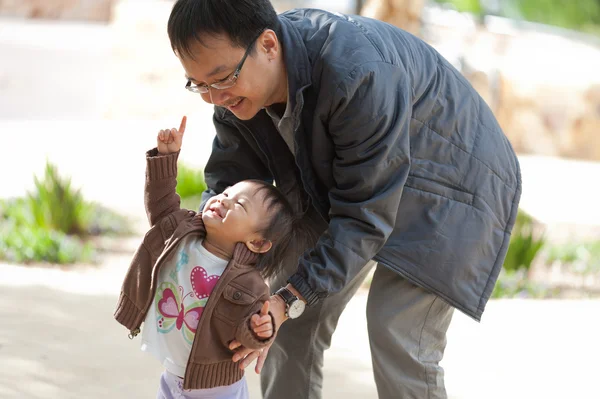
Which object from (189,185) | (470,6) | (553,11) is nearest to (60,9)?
(470,6)

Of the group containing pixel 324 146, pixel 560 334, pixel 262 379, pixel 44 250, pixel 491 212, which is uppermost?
pixel 324 146

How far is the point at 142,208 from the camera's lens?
731cm

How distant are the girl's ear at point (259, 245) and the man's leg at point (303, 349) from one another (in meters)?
0.33

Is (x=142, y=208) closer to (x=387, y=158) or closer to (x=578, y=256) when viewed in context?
(x=578, y=256)

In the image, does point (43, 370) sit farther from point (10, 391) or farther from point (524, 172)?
point (524, 172)

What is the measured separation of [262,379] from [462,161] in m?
1.00

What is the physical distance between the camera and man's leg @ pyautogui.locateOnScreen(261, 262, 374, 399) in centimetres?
269

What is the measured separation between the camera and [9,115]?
492 inches

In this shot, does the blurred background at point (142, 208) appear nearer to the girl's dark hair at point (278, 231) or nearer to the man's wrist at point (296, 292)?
the girl's dark hair at point (278, 231)

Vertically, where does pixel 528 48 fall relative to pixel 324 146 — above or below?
below

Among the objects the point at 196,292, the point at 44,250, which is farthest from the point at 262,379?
the point at 44,250

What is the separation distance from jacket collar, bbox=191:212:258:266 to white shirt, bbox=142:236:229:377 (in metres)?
0.04

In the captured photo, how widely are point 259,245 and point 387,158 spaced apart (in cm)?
42

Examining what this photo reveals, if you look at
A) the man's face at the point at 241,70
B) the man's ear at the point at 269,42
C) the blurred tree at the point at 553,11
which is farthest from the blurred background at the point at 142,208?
the blurred tree at the point at 553,11
